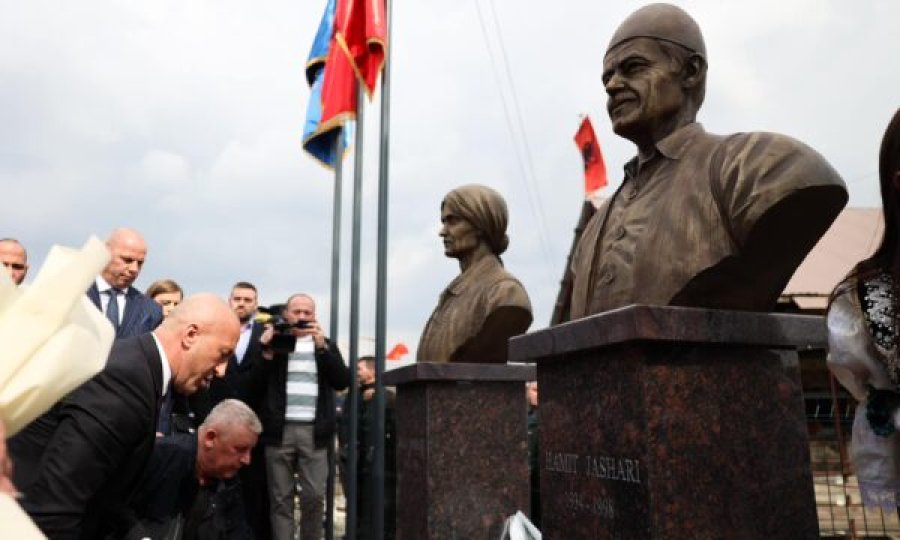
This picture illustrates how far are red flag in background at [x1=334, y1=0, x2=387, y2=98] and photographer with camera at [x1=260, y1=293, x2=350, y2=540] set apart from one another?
262 cm

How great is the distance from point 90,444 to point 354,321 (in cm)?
463

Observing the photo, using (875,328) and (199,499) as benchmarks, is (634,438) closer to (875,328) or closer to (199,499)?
(875,328)

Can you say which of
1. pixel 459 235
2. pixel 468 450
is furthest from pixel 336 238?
pixel 468 450

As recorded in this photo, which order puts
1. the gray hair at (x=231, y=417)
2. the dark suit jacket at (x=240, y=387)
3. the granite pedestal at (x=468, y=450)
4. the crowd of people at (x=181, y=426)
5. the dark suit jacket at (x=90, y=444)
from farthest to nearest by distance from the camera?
1. the dark suit jacket at (x=240, y=387)
2. the granite pedestal at (x=468, y=450)
3. the gray hair at (x=231, y=417)
4. the crowd of people at (x=181, y=426)
5. the dark suit jacket at (x=90, y=444)

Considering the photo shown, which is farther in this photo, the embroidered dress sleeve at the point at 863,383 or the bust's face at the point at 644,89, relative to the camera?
the bust's face at the point at 644,89

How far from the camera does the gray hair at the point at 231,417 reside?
342 centimetres

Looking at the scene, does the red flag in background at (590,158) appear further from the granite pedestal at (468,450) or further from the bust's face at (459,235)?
the granite pedestal at (468,450)

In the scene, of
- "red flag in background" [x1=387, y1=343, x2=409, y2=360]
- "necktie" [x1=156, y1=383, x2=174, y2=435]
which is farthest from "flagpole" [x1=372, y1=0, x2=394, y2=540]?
"red flag in background" [x1=387, y1=343, x2=409, y2=360]

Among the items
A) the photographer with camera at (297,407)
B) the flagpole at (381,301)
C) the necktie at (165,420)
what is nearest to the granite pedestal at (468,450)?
the flagpole at (381,301)

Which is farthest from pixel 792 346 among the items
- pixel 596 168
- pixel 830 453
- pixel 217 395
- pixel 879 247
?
pixel 596 168

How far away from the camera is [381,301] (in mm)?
6426

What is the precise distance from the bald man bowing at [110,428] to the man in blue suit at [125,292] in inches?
72.8

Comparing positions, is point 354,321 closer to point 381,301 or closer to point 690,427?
point 381,301

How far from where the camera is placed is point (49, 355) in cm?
55
